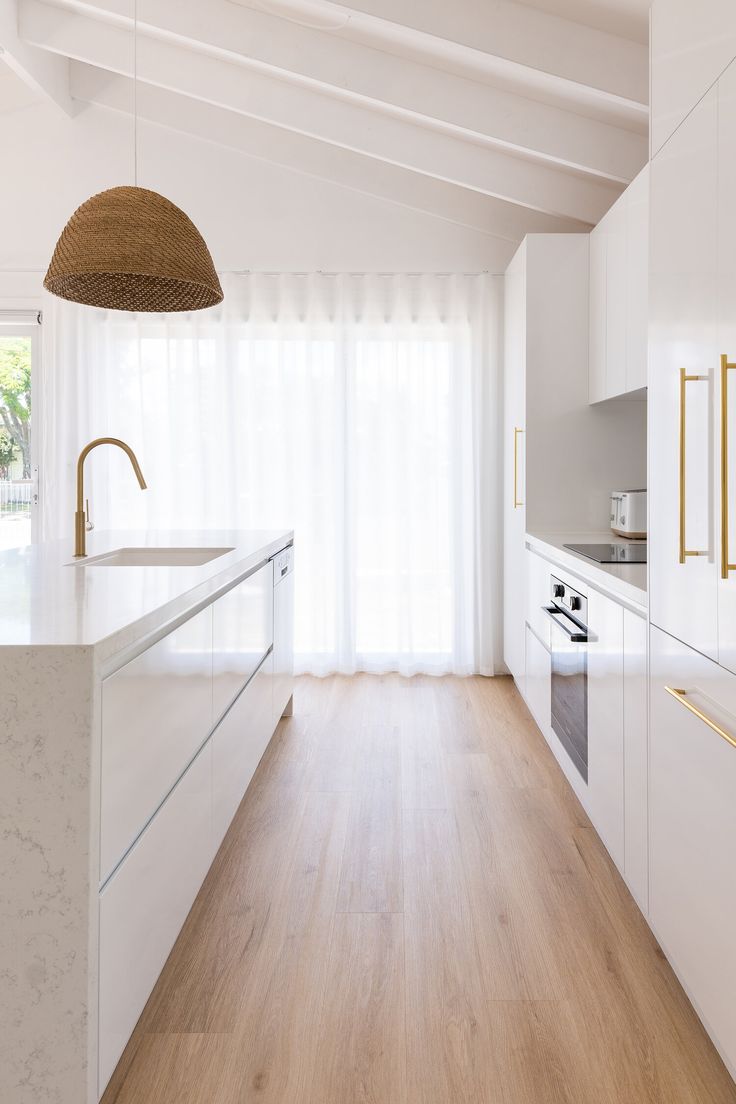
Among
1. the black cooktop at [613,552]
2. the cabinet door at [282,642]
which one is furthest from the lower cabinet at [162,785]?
the black cooktop at [613,552]

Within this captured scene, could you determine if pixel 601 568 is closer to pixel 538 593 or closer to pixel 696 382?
pixel 696 382

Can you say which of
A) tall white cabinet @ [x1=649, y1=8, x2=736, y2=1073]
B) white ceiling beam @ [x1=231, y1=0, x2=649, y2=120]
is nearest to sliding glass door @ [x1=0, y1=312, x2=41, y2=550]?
white ceiling beam @ [x1=231, y1=0, x2=649, y2=120]

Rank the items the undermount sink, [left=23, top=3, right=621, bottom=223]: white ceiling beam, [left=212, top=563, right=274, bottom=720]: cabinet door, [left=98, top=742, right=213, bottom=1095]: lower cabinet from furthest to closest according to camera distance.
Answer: [left=23, top=3, right=621, bottom=223]: white ceiling beam → the undermount sink → [left=212, top=563, right=274, bottom=720]: cabinet door → [left=98, top=742, right=213, bottom=1095]: lower cabinet

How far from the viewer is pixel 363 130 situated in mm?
3859

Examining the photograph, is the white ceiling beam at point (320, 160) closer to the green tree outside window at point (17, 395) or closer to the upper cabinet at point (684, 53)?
the green tree outside window at point (17, 395)

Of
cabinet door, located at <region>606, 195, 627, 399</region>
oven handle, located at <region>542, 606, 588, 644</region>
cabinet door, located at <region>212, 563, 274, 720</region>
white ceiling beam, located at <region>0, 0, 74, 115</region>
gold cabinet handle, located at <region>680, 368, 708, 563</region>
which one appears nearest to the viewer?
gold cabinet handle, located at <region>680, 368, 708, 563</region>

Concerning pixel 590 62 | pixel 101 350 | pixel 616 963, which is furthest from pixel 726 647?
pixel 101 350

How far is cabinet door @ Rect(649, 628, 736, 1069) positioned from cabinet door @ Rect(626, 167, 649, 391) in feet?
4.65

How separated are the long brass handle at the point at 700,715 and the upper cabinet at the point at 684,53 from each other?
1167mm

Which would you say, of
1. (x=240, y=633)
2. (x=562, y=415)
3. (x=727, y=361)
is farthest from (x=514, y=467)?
(x=727, y=361)

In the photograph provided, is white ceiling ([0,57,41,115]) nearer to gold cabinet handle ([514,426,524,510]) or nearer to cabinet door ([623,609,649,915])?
gold cabinet handle ([514,426,524,510])

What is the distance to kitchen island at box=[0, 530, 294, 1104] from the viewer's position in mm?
1196

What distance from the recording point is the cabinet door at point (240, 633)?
2.13 m

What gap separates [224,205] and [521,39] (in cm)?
225
